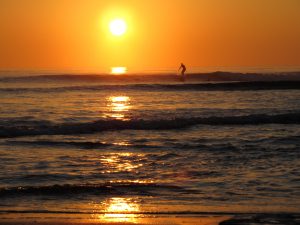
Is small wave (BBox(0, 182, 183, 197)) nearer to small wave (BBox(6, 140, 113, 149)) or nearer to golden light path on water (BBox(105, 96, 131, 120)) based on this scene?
small wave (BBox(6, 140, 113, 149))

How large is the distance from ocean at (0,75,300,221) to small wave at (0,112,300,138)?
3 centimetres

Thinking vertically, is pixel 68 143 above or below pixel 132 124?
above

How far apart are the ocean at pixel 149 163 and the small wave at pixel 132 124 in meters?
0.03

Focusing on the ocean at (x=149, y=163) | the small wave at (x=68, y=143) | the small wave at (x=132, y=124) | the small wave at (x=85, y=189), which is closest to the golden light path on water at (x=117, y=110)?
the ocean at (x=149, y=163)

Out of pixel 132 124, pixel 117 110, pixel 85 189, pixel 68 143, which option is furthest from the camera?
pixel 117 110

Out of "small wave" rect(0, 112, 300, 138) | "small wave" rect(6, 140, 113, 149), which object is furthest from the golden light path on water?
"small wave" rect(6, 140, 113, 149)

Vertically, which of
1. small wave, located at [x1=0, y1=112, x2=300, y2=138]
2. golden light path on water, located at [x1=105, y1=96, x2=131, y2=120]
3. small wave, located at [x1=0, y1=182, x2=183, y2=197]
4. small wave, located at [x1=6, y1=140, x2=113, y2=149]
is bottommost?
golden light path on water, located at [x1=105, y1=96, x2=131, y2=120]

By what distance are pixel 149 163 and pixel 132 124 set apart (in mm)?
9263

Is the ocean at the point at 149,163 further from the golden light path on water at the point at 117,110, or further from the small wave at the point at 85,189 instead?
the golden light path on water at the point at 117,110

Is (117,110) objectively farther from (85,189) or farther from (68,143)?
(85,189)

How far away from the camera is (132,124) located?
22.8m

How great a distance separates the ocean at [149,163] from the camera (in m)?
9.52

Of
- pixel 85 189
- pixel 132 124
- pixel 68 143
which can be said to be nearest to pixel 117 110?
pixel 132 124

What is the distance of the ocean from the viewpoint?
9.52 m
